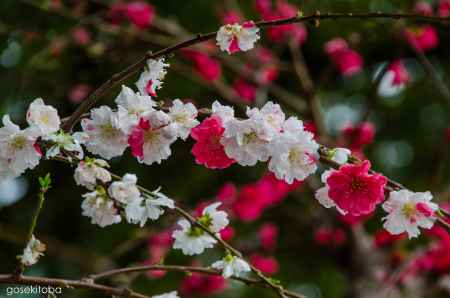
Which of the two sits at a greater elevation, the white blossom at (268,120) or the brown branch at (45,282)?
the white blossom at (268,120)

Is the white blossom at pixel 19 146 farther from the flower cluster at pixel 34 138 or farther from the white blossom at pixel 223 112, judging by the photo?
the white blossom at pixel 223 112

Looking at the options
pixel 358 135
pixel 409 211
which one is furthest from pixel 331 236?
pixel 409 211

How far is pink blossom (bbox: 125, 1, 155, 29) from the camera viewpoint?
2.81m

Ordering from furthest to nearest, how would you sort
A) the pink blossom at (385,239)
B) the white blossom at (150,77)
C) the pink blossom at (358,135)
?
the pink blossom at (385,239), the pink blossom at (358,135), the white blossom at (150,77)

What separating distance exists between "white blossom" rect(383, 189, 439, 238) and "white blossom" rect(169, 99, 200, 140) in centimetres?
37

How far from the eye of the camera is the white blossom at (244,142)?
1067 mm

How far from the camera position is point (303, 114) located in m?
2.90

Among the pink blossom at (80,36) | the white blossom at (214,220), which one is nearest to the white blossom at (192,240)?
the white blossom at (214,220)

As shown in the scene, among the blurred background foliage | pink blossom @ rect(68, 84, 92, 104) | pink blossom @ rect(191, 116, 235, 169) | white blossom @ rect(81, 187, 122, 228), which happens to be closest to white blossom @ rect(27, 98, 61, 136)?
white blossom @ rect(81, 187, 122, 228)

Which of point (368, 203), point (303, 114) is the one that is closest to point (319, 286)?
point (303, 114)

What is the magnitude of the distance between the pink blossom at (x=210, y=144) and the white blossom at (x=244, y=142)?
0.6 inches

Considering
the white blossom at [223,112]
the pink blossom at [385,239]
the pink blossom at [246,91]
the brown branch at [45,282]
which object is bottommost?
the brown branch at [45,282]

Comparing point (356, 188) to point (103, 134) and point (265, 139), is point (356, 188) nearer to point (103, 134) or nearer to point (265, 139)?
point (265, 139)

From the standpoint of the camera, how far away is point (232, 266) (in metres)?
1.15
